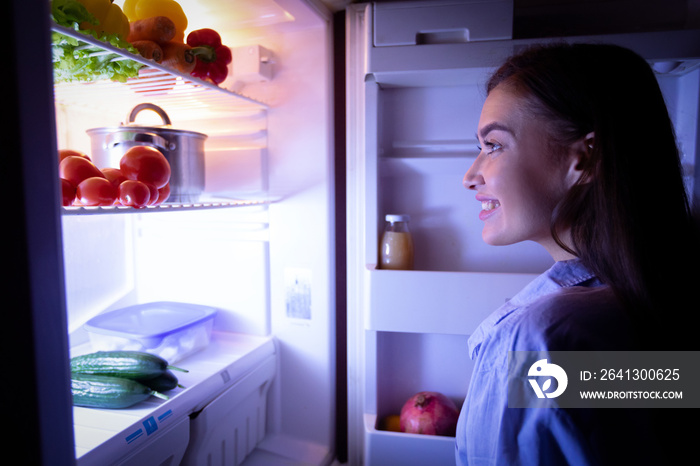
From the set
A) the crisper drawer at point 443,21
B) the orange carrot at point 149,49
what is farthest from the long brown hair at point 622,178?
the orange carrot at point 149,49

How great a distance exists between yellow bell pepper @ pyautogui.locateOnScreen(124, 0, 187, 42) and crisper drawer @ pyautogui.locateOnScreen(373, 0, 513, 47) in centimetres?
47

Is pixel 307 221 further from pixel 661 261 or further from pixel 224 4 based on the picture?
pixel 661 261

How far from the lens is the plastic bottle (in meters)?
1.15

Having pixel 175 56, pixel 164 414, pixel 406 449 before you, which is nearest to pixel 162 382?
pixel 164 414

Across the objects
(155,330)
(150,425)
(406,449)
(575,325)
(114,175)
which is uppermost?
(114,175)

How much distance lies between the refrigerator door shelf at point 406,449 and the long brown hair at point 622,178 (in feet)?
2.21

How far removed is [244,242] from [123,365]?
54 centimetres

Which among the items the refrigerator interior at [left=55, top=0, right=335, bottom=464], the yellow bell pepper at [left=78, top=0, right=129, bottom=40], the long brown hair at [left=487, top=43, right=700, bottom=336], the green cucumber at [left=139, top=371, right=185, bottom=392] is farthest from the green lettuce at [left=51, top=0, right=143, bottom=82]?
the long brown hair at [left=487, top=43, right=700, bottom=336]

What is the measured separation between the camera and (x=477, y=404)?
622mm

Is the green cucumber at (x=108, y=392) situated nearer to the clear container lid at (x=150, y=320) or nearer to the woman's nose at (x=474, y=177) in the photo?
the clear container lid at (x=150, y=320)

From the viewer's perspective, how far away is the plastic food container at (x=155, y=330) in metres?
1.11

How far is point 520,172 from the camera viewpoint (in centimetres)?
71

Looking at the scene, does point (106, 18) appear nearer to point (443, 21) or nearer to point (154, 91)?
point (154, 91)

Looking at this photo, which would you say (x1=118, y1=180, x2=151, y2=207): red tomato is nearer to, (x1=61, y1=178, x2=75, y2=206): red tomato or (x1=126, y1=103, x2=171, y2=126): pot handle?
(x1=61, y1=178, x2=75, y2=206): red tomato
